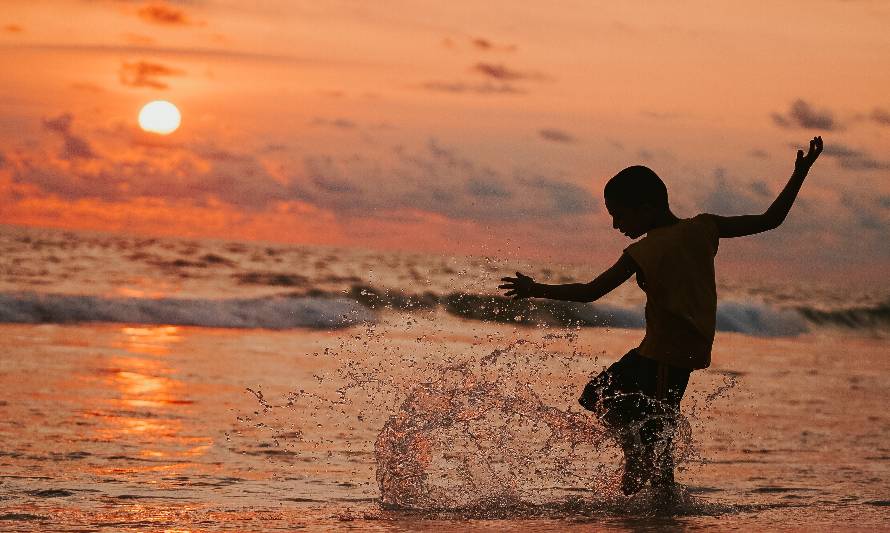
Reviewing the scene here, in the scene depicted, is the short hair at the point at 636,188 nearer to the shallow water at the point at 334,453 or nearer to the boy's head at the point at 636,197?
the boy's head at the point at 636,197

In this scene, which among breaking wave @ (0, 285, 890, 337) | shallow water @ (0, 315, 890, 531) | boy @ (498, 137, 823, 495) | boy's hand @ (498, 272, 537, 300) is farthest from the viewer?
breaking wave @ (0, 285, 890, 337)

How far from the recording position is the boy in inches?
211

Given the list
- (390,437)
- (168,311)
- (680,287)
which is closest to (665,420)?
(680,287)

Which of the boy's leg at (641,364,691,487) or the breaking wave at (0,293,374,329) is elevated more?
the breaking wave at (0,293,374,329)

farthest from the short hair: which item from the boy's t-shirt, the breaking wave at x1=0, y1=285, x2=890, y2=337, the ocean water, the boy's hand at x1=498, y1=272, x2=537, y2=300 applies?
the breaking wave at x1=0, y1=285, x2=890, y2=337

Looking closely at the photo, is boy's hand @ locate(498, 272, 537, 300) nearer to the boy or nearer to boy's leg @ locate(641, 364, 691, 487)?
the boy

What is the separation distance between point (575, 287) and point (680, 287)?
0.51 metres

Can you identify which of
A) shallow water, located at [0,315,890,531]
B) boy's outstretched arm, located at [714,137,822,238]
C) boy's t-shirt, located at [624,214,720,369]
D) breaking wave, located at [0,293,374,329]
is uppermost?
breaking wave, located at [0,293,374,329]

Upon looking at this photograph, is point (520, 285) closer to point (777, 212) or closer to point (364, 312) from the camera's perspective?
point (777, 212)

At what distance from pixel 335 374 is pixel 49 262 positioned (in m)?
22.8

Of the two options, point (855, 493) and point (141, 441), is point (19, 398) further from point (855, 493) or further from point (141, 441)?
point (855, 493)

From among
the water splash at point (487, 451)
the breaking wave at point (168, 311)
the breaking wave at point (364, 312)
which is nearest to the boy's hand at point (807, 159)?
the water splash at point (487, 451)

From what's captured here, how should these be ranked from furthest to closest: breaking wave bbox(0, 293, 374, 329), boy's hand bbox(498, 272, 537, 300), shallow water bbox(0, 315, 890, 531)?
breaking wave bbox(0, 293, 374, 329) < shallow water bbox(0, 315, 890, 531) < boy's hand bbox(498, 272, 537, 300)

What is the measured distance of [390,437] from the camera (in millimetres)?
6305
